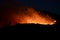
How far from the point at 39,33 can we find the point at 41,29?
546 millimetres

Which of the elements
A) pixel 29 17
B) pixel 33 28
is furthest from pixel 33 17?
pixel 33 28

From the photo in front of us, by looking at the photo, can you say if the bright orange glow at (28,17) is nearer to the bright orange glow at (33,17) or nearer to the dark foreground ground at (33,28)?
the bright orange glow at (33,17)

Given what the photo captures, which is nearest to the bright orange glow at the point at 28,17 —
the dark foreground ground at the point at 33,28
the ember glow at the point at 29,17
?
the ember glow at the point at 29,17

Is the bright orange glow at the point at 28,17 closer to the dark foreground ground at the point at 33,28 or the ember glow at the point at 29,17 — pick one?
the ember glow at the point at 29,17

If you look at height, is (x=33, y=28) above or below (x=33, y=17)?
below

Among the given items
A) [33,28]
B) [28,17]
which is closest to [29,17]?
[28,17]

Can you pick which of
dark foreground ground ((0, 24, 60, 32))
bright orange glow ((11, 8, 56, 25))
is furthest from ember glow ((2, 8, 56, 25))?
dark foreground ground ((0, 24, 60, 32))

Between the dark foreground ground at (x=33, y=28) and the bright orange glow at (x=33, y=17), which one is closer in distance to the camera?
the dark foreground ground at (x=33, y=28)

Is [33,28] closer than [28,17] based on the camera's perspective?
Yes

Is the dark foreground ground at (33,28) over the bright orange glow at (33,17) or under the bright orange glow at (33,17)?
under

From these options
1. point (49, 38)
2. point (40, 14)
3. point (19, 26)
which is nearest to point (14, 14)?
point (40, 14)

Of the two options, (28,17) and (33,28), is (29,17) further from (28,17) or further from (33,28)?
(33,28)

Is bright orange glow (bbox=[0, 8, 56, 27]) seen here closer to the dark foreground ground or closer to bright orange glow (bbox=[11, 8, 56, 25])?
bright orange glow (bbox=[11, 8, 56, 25])

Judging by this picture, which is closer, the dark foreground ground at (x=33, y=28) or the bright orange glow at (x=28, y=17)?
the dark foreground ground at (x=33, y=28)
